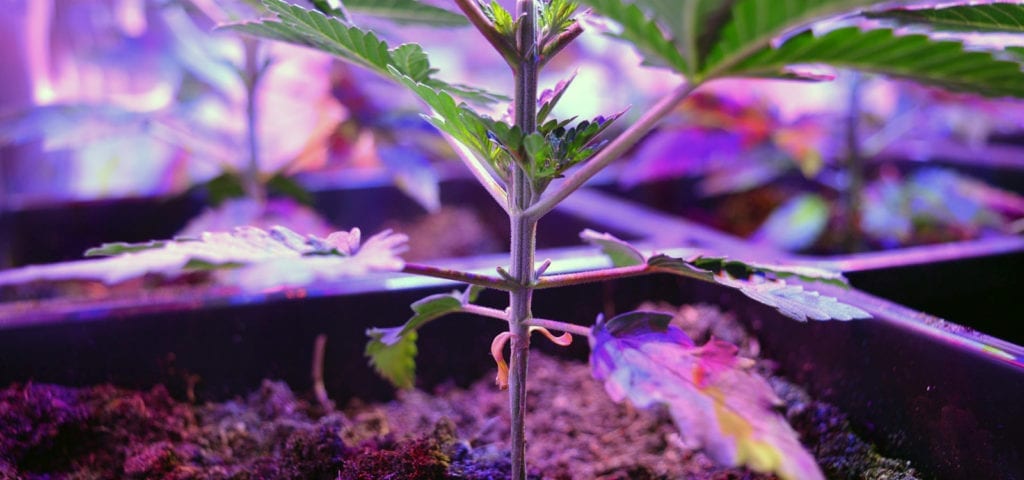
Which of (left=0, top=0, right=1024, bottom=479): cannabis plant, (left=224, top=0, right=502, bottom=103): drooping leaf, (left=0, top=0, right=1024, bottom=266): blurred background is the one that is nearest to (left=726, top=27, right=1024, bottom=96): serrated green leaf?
(left=0, top=0, right=1024, bottom=479): cannabis plant

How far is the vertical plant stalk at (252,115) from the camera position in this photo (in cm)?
117

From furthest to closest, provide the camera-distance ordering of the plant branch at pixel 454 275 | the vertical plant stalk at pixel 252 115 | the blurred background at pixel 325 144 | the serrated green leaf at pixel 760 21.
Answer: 1. the blurred background at pixel 325 144
2. the vertical plant stalk at pixel 252 115
3. the plant branch at pixel 454 275
4. the serrated green leaf at pixel 760 21

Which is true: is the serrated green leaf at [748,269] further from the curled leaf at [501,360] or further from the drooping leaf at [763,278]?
the curled leaf at [501,360]

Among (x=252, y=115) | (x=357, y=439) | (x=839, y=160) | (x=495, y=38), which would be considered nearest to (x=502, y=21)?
(x=495, y=38)

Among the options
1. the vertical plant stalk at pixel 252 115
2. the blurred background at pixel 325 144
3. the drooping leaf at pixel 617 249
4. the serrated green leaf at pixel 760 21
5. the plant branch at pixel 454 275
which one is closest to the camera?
the serrated green leaf at pixel 760 21

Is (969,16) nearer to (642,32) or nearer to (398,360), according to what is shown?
(642,32)

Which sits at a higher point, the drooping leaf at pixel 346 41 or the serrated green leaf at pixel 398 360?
the drooping leaf at pixel 346 41

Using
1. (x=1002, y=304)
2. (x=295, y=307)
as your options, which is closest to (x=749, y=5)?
(x=295, y=307)

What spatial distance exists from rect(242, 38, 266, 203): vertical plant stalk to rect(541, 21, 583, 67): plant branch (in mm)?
763

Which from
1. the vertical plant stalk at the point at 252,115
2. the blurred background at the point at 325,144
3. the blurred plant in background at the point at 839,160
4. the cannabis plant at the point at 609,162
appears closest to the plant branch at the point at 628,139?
the cannabis plant at the point at 609,162

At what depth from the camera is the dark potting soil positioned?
61 centimetres

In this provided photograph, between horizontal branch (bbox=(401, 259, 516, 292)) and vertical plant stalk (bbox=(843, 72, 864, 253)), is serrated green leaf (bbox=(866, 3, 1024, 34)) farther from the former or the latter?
vertical plant stalk (bbox=(843, 72, 864, 253))

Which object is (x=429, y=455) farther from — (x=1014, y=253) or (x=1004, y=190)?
(x=1004, y=190)

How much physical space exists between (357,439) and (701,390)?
0.41 metres
